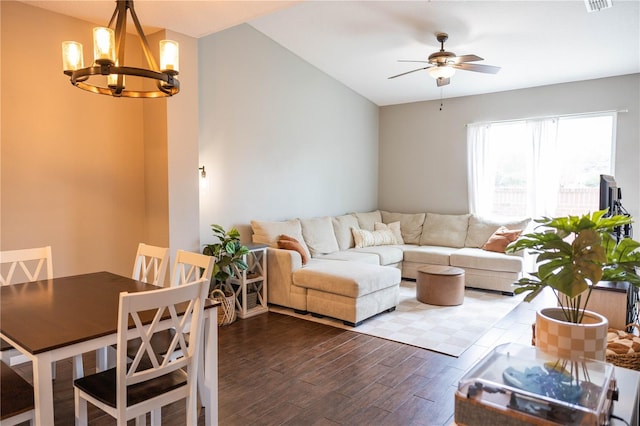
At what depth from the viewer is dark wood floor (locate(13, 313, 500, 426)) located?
8.00ft

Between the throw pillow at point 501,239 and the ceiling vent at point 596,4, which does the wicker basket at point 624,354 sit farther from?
the throw pillow at point 501,239

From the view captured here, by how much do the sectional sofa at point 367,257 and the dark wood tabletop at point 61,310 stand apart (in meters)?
2.02

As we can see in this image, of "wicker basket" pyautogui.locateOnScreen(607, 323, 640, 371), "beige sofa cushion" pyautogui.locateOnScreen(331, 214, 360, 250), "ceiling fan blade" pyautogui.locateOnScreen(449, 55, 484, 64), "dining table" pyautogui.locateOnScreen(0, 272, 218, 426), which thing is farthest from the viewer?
"beige sofa cushion" pyautogui.locateOnScreen(331, 214, 360, 250)

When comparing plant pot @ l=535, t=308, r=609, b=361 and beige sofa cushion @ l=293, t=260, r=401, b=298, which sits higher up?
plant pot @ l=535, t=308, r=609, b=361

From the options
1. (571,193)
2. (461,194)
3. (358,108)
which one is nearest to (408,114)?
(358,108)

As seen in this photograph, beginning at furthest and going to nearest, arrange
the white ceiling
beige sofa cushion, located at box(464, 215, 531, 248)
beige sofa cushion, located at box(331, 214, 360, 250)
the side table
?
beige sofa cushion, located at box(331, 214, 360, 250), beige sofa cushion, located at box(464, 215, 531, 248), the side table, the white ceiling

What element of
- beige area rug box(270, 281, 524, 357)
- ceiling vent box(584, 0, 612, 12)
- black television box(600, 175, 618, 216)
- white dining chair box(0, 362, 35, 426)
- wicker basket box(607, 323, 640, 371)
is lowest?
beige area rug box(270, 281, 524, 357)

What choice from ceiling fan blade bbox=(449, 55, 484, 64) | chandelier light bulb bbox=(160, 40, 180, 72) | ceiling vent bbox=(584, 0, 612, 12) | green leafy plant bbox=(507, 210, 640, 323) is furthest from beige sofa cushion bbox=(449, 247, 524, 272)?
chandelier light bulb bbox=(160, 40, 180, 72)

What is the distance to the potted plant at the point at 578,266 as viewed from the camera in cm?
130

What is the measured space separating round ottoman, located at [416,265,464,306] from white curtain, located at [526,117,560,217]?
194 centimetres

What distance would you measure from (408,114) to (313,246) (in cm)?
306

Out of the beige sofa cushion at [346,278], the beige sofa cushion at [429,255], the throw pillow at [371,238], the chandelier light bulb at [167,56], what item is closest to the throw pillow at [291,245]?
the beige sofa cushion at [346,278]

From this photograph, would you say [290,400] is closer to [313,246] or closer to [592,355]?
[592,355]

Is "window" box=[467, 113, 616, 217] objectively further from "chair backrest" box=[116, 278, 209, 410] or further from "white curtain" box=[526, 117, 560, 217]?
"chair backrest" box=[116, 278, 209, 410]
